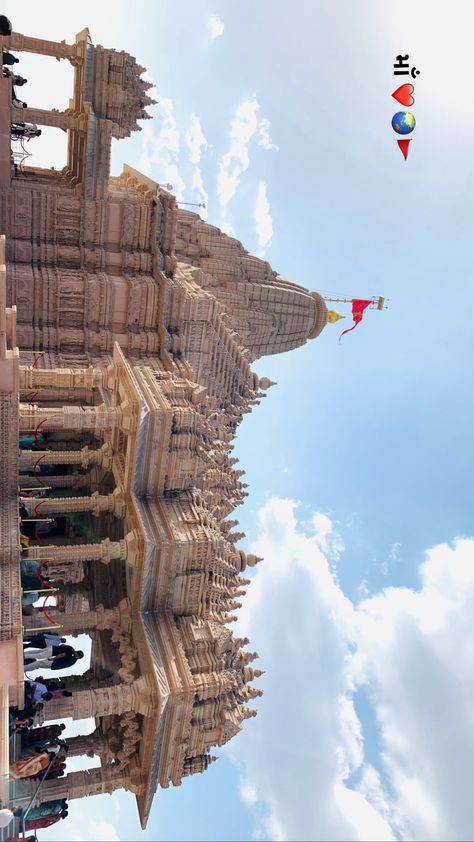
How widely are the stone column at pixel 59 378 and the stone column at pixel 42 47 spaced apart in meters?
10.8

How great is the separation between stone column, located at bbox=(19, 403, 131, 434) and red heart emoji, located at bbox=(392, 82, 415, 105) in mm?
15144

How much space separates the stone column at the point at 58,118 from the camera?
21.9 metres

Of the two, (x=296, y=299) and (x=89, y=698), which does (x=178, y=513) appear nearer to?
(x=89, y=698)

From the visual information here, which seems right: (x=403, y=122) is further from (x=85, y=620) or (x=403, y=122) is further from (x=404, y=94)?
(x=85, y=620)

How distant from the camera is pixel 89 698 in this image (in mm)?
15258

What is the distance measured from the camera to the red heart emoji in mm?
21859

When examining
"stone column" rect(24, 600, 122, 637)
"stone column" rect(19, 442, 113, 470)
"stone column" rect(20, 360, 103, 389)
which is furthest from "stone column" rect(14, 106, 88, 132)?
"stone column" rect(24, 600, 122, 637)

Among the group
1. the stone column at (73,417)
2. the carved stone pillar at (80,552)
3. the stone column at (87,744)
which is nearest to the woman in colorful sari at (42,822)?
Result: the stone column at (87,744)

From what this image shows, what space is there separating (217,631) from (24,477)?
306 inches

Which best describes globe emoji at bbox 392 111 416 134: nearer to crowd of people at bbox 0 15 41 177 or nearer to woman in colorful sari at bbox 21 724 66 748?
crowd of people at bbox 0 15 41 177

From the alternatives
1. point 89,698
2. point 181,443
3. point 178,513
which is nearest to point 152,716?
point 89,698

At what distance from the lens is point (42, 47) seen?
2106cm

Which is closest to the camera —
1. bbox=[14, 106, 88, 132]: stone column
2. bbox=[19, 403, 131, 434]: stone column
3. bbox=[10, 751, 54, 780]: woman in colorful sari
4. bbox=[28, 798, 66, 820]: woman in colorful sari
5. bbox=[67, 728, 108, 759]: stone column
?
bbox=[10, 751, 54, 780]: woman in colorful sari

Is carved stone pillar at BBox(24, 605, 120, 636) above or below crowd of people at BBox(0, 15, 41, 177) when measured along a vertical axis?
below
